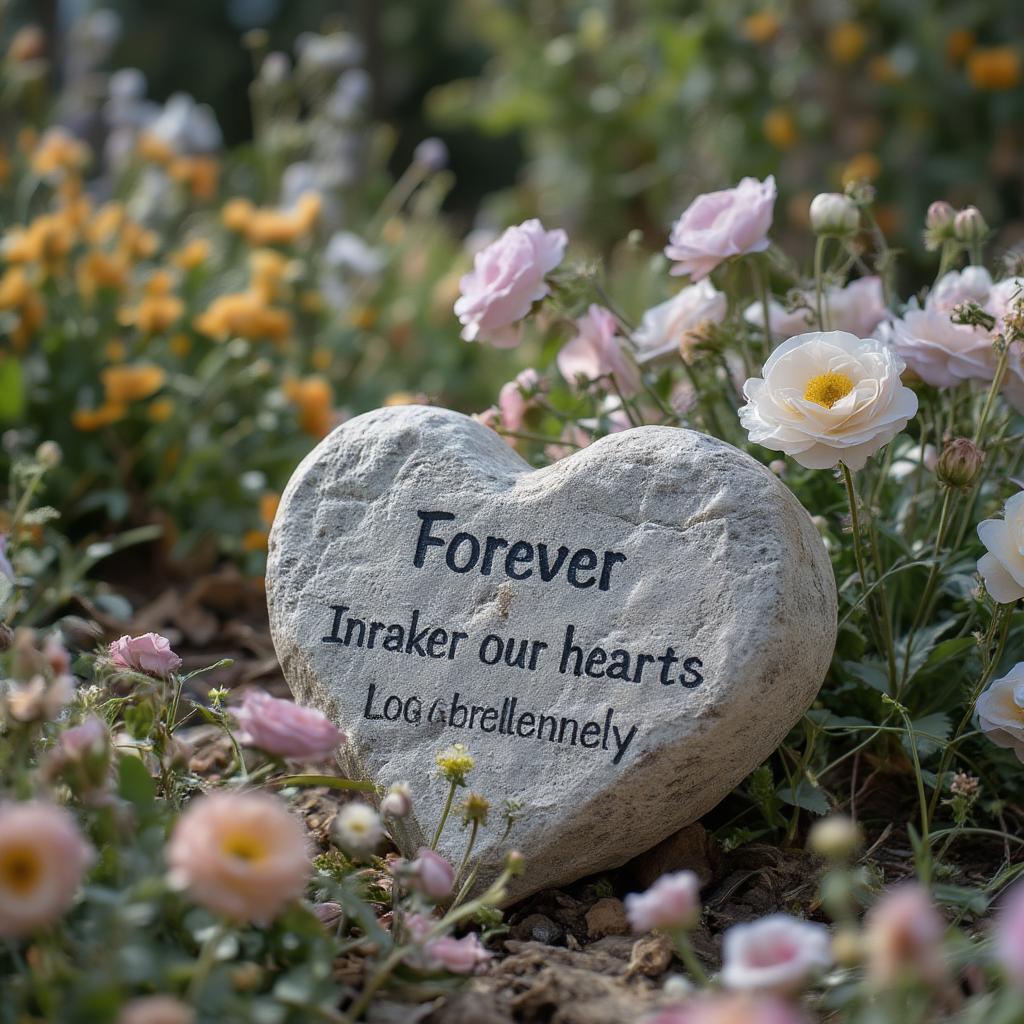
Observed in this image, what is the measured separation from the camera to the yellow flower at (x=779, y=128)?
508 centimetres

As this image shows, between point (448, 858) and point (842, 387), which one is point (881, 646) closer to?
point (842, 387)

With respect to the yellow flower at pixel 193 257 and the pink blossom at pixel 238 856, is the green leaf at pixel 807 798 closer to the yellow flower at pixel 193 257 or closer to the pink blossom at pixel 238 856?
the pink blossom at pixel 238 856

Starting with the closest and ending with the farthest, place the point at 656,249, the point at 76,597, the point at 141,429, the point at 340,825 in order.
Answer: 1. the point at 340,825
2. the point at 76,597
3. the point at 141,429
4. the point at 656,249

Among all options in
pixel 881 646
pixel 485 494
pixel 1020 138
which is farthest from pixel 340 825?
pixel 1020 138

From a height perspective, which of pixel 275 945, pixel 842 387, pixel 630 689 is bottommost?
pixel 275 945

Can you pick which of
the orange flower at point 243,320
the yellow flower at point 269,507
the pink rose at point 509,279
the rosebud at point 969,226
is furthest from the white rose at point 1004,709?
the orange flower at point 243,320

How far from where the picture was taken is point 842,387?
1.63 meters

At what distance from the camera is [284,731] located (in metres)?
1.36

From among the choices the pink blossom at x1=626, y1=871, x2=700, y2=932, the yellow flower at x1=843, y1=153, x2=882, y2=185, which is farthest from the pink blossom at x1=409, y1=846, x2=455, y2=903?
the yellow flower at x1=843, y1=153, x2=882, y2=185

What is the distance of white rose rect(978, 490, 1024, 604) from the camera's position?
64.4 inches

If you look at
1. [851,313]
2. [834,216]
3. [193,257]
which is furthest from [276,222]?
[834,216]

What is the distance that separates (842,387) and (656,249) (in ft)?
14.8

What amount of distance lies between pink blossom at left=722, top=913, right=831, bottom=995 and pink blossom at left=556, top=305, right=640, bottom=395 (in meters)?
1.09

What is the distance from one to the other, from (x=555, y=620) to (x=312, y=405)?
1.48 metres
